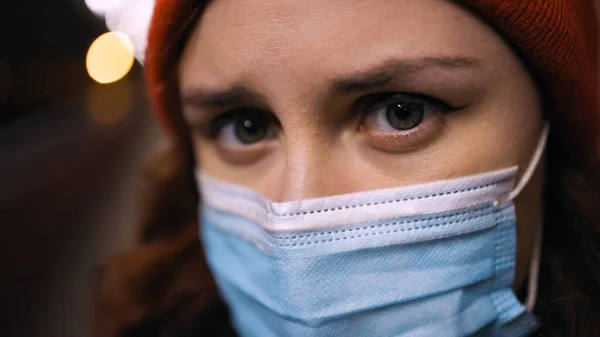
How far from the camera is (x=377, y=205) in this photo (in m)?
0.77

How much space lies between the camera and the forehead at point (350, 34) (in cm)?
73

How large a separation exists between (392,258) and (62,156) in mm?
1570

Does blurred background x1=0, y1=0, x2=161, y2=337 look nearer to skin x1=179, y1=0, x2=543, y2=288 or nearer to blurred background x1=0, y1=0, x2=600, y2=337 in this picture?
blurred background x1=0, y1=0, x2=600, y2=337

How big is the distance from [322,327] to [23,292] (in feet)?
4.15

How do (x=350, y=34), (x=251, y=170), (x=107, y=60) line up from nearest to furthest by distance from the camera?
(x=350, y=34)
(x=251, y=170)
(x=107, y=60)

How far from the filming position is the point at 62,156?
200 cm

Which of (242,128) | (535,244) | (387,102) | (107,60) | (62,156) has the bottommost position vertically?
(62,156)

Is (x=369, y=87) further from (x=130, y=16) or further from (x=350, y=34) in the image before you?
(x=130, y=16)

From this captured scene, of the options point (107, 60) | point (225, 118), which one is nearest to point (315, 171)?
point (225, 118)

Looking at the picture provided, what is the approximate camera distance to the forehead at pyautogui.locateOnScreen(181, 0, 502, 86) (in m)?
0.73

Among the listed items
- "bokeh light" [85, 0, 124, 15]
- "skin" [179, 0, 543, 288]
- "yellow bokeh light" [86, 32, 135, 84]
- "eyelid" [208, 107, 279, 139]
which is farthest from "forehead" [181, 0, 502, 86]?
"yellow bokeh light" [86, 32, 135, 84]

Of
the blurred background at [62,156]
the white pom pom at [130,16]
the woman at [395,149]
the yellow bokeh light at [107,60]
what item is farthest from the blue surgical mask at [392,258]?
the yellow bokeh light at [107,60]

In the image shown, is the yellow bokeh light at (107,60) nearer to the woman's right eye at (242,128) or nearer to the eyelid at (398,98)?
the woman's right eye at (242,128)

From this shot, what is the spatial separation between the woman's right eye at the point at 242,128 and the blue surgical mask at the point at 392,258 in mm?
149
